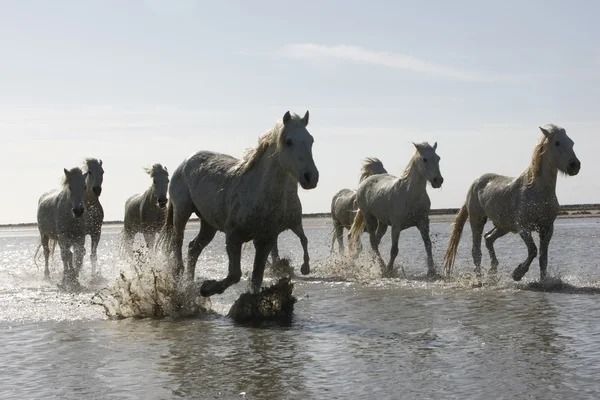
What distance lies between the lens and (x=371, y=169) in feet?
61.6

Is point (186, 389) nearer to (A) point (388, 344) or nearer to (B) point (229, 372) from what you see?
(B) point (229, 372)

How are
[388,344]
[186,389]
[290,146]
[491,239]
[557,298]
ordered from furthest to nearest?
[491,239] < [557,298] < [290,146] < [388,344] < [186,389]

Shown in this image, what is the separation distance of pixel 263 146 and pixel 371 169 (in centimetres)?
1033

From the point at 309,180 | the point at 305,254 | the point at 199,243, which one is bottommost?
the point at 305,254

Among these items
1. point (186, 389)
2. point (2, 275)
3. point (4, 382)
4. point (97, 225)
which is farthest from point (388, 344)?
point (2, 275)

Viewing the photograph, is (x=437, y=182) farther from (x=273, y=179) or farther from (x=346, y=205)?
(x=273, y=179)

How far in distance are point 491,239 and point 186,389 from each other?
9555mm

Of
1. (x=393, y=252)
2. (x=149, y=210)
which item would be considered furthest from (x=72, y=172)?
(x=393, y=252)

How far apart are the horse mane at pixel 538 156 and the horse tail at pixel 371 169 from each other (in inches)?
271

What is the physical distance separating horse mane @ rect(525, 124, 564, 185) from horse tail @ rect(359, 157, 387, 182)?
689 centimetres

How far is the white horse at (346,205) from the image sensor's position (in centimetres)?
1880

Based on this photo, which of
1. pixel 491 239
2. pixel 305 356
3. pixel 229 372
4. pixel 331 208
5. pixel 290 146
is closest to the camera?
pixel 229 372

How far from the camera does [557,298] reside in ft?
32.1

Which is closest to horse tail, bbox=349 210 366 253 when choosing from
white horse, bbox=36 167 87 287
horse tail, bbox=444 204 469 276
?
horse tail, bbox=444 204 469 276
